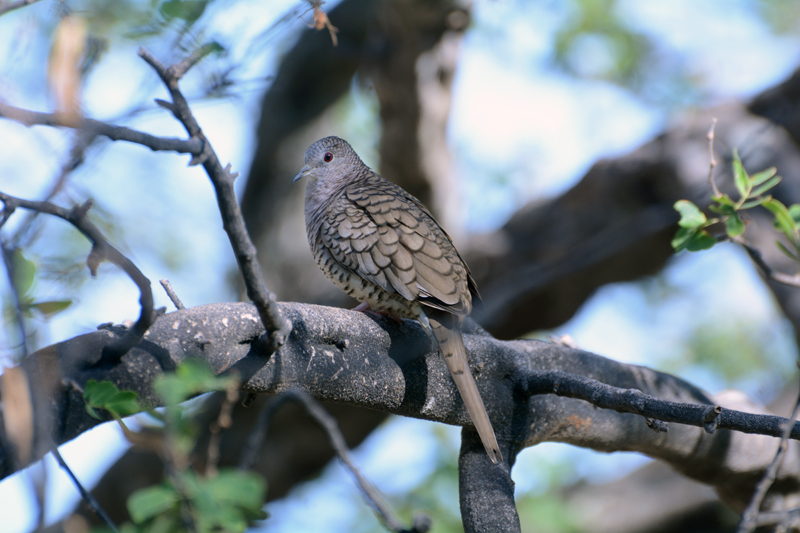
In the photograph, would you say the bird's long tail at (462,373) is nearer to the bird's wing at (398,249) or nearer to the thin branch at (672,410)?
the bird's wing at (398,249)

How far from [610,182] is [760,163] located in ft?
4.35

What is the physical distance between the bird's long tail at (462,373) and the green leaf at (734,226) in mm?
1251

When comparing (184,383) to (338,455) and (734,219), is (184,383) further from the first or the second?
(734,219)

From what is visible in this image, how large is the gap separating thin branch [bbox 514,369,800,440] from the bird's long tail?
36 centimetres

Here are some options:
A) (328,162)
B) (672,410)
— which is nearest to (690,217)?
(672,410)

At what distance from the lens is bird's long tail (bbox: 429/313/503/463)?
235 centimetres

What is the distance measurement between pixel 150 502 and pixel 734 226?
8.50 feet

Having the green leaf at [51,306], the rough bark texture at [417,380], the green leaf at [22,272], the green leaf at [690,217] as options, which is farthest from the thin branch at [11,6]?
the green leaf at [690,217]

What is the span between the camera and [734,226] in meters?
2.77

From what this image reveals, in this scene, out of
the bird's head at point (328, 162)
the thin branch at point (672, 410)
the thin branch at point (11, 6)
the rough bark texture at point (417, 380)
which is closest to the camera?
the thin branch at point (11, 6)

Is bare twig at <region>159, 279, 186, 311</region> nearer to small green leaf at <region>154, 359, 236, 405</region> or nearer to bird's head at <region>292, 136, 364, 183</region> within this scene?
small green leaf at <region>154, 359, 236, 405</region>

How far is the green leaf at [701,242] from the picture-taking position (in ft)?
9.32

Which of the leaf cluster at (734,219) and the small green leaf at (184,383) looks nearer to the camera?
the small green leaf at (184,383)

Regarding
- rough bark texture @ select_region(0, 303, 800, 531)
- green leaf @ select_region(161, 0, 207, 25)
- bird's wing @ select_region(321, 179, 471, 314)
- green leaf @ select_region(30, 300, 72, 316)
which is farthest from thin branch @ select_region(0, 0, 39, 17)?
bird's wing @ select_region(321, 179, 471, 314)
